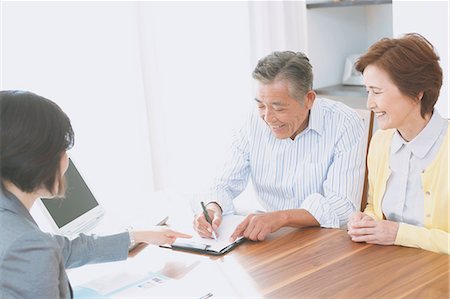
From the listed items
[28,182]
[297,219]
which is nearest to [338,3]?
[297,219]

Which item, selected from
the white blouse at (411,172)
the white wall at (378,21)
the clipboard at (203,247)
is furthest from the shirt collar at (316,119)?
the white wall at (378,21)

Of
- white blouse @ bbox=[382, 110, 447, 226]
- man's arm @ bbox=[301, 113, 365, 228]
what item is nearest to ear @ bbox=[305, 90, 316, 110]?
man's arm @ bbox=[301, 113, 365, 228]

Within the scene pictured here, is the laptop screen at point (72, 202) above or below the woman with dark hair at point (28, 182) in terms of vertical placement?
below

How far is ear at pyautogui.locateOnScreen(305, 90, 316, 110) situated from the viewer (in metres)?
2.18

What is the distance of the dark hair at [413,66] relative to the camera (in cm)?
184

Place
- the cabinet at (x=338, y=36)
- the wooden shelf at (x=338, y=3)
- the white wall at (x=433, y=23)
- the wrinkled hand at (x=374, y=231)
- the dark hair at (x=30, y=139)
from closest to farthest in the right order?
the dark hair at (x=30, y=139), the wrinkled hand at (x=374, y=231), the white wall at (x=433, y=23), the wooden shelf at (x=338, y=3), the cabinet at (x=338, y=36)

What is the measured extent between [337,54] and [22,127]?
8.74 ft

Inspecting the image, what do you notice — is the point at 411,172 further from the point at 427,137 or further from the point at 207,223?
the point at 207,223

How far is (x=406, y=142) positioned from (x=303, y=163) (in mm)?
437

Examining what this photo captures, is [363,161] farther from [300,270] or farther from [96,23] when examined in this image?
[96,23]

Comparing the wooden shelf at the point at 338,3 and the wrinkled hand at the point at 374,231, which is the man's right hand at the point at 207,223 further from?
the wooden shelf at the point at 338,3

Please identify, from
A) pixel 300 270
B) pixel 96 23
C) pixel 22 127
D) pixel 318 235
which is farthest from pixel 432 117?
pixel 96 23

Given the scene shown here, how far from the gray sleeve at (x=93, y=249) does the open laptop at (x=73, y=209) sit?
0.43 feet

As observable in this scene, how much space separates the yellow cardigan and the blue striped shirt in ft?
0.51
